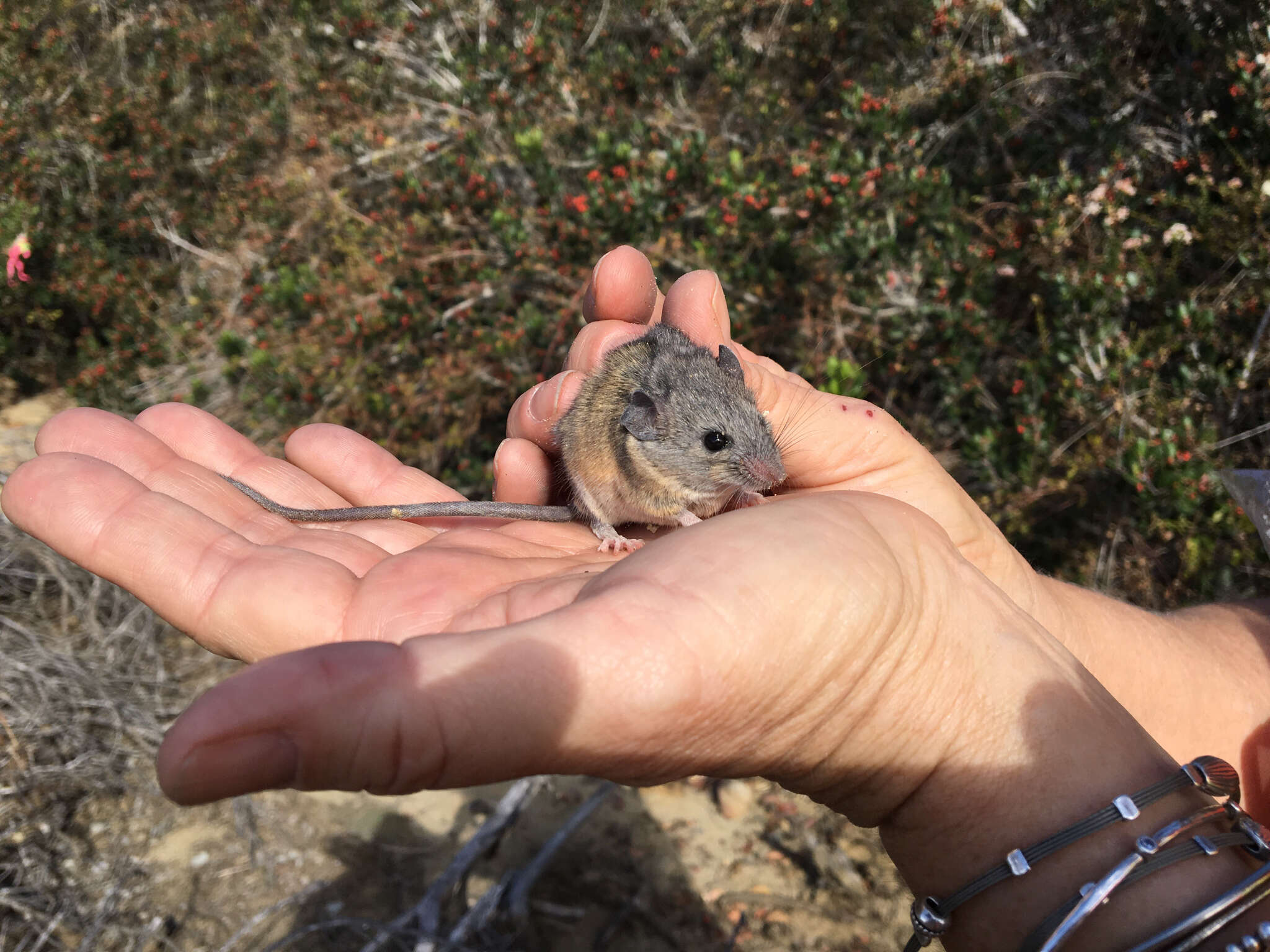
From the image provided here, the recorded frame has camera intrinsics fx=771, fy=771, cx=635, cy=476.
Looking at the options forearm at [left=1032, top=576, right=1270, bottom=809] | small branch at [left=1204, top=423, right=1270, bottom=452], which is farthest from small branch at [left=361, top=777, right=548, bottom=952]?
small branch at [left=1204, top=423, right=1270, bottom=452]

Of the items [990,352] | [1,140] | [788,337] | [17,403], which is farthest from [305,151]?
[990,352]

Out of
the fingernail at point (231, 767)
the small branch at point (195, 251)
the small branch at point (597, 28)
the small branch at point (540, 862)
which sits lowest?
the small branch at point (540, 862)

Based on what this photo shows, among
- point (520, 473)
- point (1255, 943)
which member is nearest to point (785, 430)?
point (520, 473)

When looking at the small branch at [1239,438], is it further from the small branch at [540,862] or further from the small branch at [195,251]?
the small branch at [195,251]

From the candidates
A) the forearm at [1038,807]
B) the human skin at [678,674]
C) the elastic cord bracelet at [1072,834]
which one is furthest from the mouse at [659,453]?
the elastic cord bracelet at [1072,834]

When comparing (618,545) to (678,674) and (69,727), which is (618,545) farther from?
(69,727)

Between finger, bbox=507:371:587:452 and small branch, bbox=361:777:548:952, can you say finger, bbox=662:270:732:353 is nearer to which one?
finger, bbox=507:371:587:452
